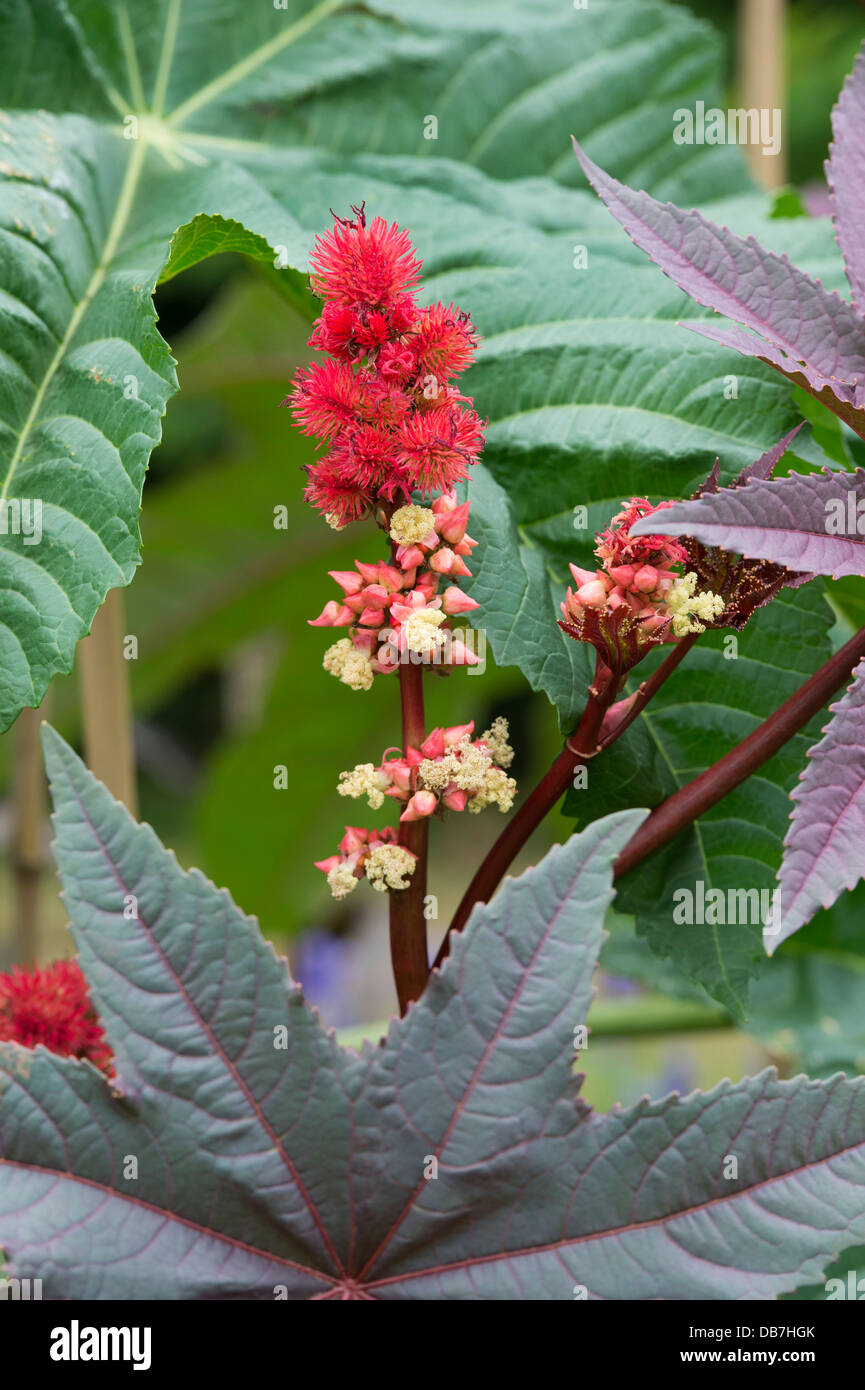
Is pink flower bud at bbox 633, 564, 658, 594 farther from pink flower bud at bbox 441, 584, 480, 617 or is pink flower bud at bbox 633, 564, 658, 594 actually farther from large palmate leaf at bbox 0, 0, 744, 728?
large palmate leaf at bbox 0, 0, 744, 728

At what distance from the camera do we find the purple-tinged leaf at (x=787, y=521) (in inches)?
13.2

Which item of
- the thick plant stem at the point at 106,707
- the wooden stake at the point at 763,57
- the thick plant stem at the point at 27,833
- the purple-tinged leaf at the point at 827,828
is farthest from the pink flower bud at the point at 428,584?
the wooden stake at the point at 763,57

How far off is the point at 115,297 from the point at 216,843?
592 mm

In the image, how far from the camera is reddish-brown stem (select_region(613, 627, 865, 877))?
40 cm

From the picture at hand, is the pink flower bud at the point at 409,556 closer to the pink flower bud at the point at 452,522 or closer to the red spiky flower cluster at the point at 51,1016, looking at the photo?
the pink flower bud at the point at 452,522

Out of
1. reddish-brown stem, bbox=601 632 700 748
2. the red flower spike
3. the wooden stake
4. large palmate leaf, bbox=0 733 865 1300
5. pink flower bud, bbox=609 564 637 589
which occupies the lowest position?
large palmate leaf, bbox=0 733 865 1300

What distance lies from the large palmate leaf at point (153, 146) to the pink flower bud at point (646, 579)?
15cm

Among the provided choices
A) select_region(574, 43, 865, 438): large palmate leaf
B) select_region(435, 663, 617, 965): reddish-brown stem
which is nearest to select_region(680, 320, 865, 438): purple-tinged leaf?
select_region(574, 43, 865, 438): large palmate leaf

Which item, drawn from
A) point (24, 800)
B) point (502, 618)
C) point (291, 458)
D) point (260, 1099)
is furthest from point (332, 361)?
point (291, 458)

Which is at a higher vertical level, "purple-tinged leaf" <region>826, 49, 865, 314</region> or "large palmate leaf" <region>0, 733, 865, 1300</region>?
"purple-tinged leaf" <region>826, 49, 865, 314</region>

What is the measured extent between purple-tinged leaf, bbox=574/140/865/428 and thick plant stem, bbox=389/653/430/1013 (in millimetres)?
145

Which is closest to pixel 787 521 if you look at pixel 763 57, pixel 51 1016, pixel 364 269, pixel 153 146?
pixel 364 269

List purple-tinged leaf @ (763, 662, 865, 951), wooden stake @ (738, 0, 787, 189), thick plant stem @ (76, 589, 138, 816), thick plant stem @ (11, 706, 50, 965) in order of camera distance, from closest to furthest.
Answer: purple-tinged leaf @ (763, 662, 865, 951)
thick plant stem @ (76, 589, 138, 816)
thick plant stem @ (11, 706, 50, 965)
wooden stake @ (738, 0, 787, 189)
